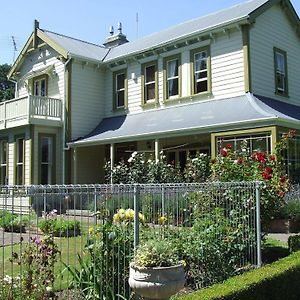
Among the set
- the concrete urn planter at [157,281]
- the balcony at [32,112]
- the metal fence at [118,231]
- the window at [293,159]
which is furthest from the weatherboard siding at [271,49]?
the concrete urn planter at [157,281]

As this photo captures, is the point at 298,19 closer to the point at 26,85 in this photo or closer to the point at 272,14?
the point at 272,14

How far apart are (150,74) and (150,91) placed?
807 millimetres

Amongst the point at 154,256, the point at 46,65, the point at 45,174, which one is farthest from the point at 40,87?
the point at 154,256

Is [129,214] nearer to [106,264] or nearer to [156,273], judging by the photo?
[106,264]

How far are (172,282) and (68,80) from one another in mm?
18158

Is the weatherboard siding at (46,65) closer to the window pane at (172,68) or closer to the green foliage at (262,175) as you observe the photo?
the window pane at (172,68)

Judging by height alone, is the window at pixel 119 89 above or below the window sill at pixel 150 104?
above

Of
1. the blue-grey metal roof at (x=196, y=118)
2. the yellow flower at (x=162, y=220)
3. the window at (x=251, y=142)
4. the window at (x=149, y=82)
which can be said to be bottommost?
the yellow flower at (x=162, y=220)

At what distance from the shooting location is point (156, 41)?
830 inches

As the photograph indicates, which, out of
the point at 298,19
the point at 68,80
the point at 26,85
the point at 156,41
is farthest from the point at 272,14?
the point at 26,85

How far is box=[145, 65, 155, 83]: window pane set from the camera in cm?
2083

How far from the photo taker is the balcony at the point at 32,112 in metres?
20.4

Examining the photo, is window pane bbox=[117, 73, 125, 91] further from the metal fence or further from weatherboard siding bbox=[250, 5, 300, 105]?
the metal fence

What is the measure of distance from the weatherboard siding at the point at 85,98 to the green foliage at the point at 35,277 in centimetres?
1668
